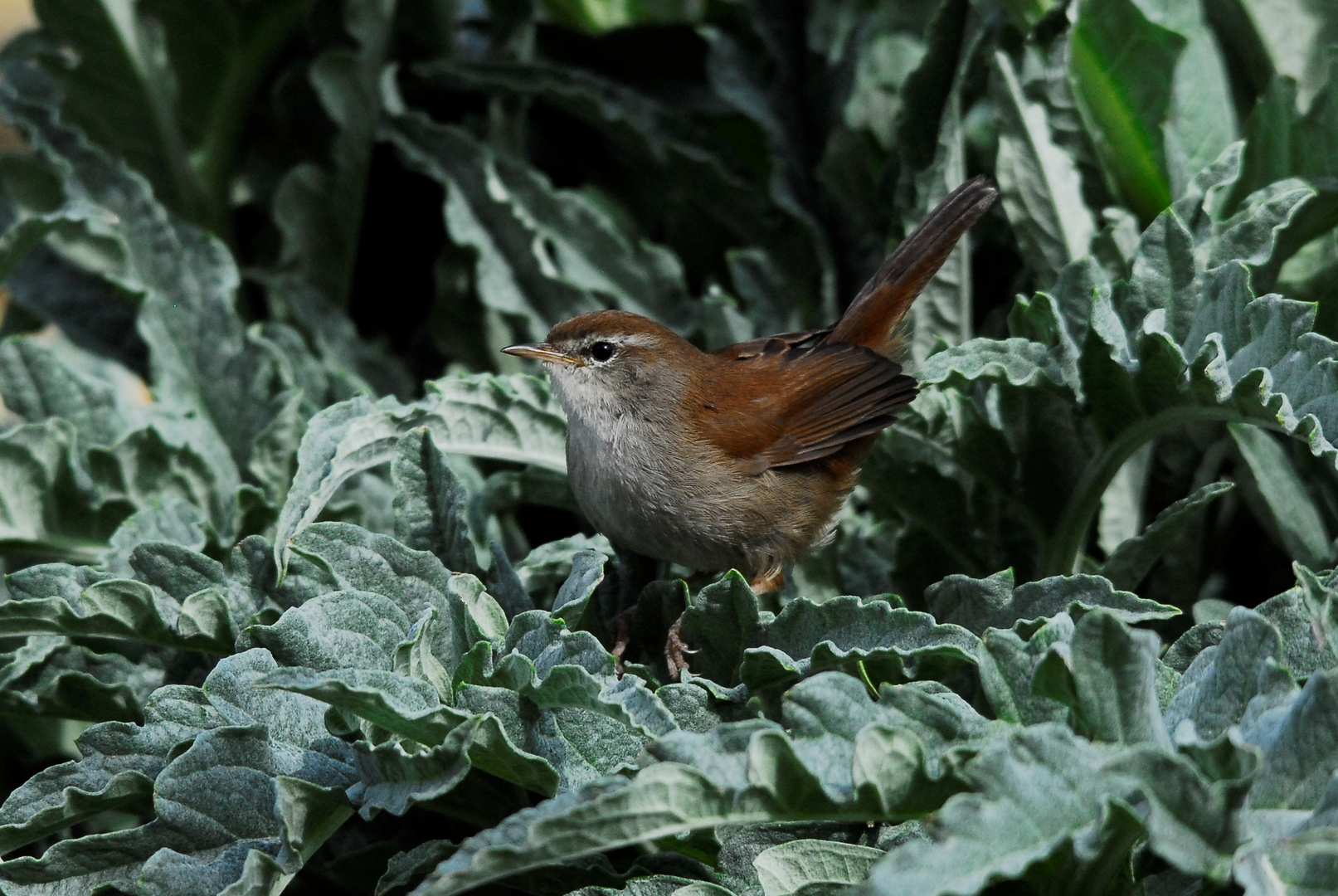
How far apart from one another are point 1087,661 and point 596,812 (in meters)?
0.60

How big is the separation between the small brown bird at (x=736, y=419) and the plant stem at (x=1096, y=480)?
0.37m

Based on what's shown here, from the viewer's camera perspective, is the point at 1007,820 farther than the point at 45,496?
No

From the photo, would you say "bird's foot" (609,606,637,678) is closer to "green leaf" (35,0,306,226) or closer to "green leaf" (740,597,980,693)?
"green leaf" (740,597,980,693)

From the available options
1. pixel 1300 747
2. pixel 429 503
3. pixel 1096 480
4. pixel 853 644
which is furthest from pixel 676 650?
pixel 1300 747

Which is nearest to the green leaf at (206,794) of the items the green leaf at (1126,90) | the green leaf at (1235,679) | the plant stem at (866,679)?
the plant stem at (866,679)

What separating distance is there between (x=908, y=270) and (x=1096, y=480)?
64 cm

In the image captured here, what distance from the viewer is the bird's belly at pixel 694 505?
101 inches

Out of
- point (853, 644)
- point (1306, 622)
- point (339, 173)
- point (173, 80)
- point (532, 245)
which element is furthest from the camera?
point (173, 80)

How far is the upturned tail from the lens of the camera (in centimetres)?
270

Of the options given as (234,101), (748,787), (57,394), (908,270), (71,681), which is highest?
(234,101)

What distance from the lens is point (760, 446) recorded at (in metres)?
2.82

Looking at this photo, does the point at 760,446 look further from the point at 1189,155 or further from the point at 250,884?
the point at 250,884

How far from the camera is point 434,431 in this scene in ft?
8.07

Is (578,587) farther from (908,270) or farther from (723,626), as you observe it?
(908,270)
